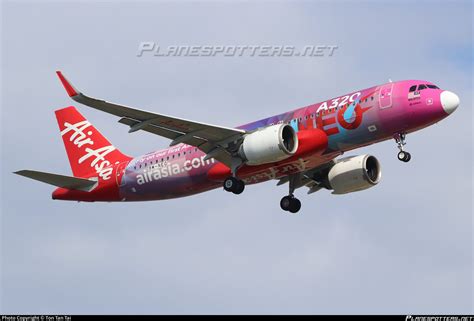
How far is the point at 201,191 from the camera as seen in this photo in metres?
51.8

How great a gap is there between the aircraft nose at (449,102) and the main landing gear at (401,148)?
84.1 inches

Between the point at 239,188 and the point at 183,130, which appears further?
the point at 239,188

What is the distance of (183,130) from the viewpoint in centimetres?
4856

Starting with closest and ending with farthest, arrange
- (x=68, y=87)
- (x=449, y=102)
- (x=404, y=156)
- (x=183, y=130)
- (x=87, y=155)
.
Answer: (x=68, y=87), (x=449, y=102), (x=404, y=156), (x=183, y=130), (x=87, y=155)

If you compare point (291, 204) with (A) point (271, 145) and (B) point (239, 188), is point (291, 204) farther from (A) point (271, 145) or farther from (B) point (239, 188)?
(A) point (271, 145)

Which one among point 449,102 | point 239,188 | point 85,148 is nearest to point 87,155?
point 85,148

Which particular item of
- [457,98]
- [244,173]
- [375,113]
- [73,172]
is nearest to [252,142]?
[244,173]

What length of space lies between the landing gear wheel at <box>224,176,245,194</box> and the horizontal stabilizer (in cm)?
816

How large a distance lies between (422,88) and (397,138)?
236cm

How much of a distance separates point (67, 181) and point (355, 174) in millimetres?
13769

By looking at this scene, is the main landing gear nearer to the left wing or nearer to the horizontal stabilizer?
the left wing

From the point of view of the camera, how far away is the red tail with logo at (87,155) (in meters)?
54.3

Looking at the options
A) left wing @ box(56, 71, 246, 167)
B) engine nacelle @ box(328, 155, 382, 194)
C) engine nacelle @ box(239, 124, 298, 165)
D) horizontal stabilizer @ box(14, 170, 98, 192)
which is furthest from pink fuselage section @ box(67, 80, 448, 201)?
horizontal stabilizer @ box(14, 170, 98, 192)

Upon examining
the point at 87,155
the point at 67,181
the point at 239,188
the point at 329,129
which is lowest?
the point at 239,188
